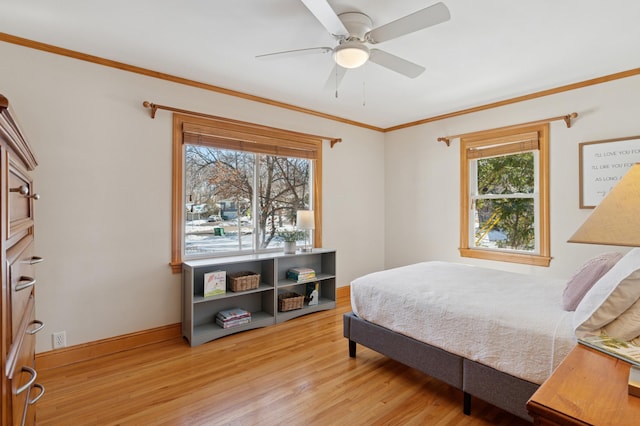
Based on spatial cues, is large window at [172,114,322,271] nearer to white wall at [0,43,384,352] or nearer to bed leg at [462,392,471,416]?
white wall at [0,43,384,352]

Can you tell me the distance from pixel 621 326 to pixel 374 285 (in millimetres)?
1485

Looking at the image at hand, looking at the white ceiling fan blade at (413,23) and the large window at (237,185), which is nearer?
the white ceiling fan blade at (413,23)

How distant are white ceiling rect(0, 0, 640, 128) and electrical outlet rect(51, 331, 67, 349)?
7.10 ft

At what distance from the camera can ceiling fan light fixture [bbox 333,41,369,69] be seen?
207cm

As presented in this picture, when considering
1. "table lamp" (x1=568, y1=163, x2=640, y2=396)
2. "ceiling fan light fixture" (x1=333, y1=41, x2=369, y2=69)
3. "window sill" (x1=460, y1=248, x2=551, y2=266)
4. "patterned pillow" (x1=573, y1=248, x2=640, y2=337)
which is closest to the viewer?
"table lamp" (x1=568, y1=163, x2=640, y2=396)

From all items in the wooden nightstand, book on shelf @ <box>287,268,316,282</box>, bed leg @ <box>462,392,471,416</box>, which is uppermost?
the wooden nightstand

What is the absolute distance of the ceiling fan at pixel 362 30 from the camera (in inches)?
67.4

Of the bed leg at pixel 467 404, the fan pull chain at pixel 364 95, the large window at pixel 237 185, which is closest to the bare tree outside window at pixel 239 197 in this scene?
the large window at pixel 237 185

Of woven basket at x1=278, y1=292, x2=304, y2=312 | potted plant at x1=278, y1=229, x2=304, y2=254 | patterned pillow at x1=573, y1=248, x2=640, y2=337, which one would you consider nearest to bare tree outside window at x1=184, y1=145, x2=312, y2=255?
potted plant at x1=278, y1=229, x2=304, y2=254

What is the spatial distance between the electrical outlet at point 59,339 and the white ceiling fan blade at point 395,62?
320 centimetres

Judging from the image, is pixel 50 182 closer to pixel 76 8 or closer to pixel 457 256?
pixel 76 8

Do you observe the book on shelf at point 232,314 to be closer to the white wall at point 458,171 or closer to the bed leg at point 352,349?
the bed leg at point 352,349

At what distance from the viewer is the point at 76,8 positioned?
2.04m

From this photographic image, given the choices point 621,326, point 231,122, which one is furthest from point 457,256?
point 231,122
